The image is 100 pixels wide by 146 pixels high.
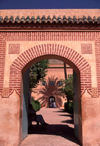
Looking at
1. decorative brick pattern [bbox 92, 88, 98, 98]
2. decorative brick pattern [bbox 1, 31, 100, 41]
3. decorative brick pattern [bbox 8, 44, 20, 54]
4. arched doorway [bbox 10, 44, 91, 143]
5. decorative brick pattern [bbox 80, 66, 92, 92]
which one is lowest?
decorative brick pattern [bbox 92, 88, 98, 98]

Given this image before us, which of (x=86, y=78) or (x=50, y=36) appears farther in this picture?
(x=50, y=36)

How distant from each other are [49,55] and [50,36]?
2.01 feet

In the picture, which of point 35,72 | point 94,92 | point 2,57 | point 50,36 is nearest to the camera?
point 94,92

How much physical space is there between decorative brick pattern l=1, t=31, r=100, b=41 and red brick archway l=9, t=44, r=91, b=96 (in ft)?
0.90

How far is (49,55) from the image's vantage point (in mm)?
4902

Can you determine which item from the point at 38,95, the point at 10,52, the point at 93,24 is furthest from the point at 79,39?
the point at 38,95

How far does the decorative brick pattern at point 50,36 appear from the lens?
4914mm

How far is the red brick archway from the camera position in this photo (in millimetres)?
4633

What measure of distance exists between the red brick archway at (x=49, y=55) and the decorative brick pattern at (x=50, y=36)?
27cm

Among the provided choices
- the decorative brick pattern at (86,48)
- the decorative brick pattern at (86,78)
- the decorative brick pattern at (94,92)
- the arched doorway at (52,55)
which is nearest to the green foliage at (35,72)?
the arched doorway at (52,55)

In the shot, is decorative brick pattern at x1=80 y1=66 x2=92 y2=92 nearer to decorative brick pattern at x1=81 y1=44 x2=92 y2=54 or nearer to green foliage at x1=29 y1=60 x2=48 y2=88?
decorative brick pattern at x1=81 y1=44 x2=92 y2=54

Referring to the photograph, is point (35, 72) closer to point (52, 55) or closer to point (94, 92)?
point (52, 55)

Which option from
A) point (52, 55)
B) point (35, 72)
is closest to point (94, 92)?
point (52, 55)

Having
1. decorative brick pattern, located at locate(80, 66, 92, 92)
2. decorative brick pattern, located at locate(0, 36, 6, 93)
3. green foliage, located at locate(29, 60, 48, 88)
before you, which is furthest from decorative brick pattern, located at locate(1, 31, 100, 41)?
green foliage, located at locate(29, 60, 48, 88)
